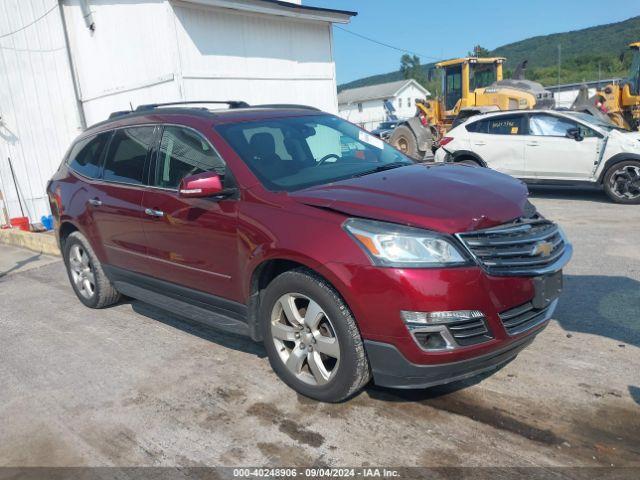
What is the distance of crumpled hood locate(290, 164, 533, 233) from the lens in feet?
9.64

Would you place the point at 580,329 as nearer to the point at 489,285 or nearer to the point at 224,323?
the point at 489,285

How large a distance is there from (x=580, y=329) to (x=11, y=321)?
545 centimetres

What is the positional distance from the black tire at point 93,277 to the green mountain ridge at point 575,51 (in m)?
62.2

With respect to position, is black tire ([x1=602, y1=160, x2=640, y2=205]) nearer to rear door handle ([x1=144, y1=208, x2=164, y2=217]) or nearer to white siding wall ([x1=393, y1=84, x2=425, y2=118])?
rear door handle ([x1=144, y1=208, x2=164, y2=217])

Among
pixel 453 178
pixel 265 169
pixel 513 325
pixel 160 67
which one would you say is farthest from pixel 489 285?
pixel 160 67

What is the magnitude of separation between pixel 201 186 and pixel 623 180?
8.08 meters

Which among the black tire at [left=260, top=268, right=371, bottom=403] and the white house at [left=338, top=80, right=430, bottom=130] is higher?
the white house at [left=338, top=80, right=430, bottom=130]

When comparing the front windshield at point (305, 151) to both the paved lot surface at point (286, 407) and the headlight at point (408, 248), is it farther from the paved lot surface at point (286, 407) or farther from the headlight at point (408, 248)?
the paved lot surface at point (286, 407)

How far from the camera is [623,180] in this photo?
8977 millimetres

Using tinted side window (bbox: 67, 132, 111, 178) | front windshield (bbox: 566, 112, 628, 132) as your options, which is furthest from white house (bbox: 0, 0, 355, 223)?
front windshield (bbox: 566, 112, 628, 132)

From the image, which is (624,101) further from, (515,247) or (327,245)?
(327,245)

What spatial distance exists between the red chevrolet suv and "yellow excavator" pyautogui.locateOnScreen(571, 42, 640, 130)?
1177 centimetres

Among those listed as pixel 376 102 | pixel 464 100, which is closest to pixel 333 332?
pixel 464 100

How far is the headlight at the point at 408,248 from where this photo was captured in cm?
283
